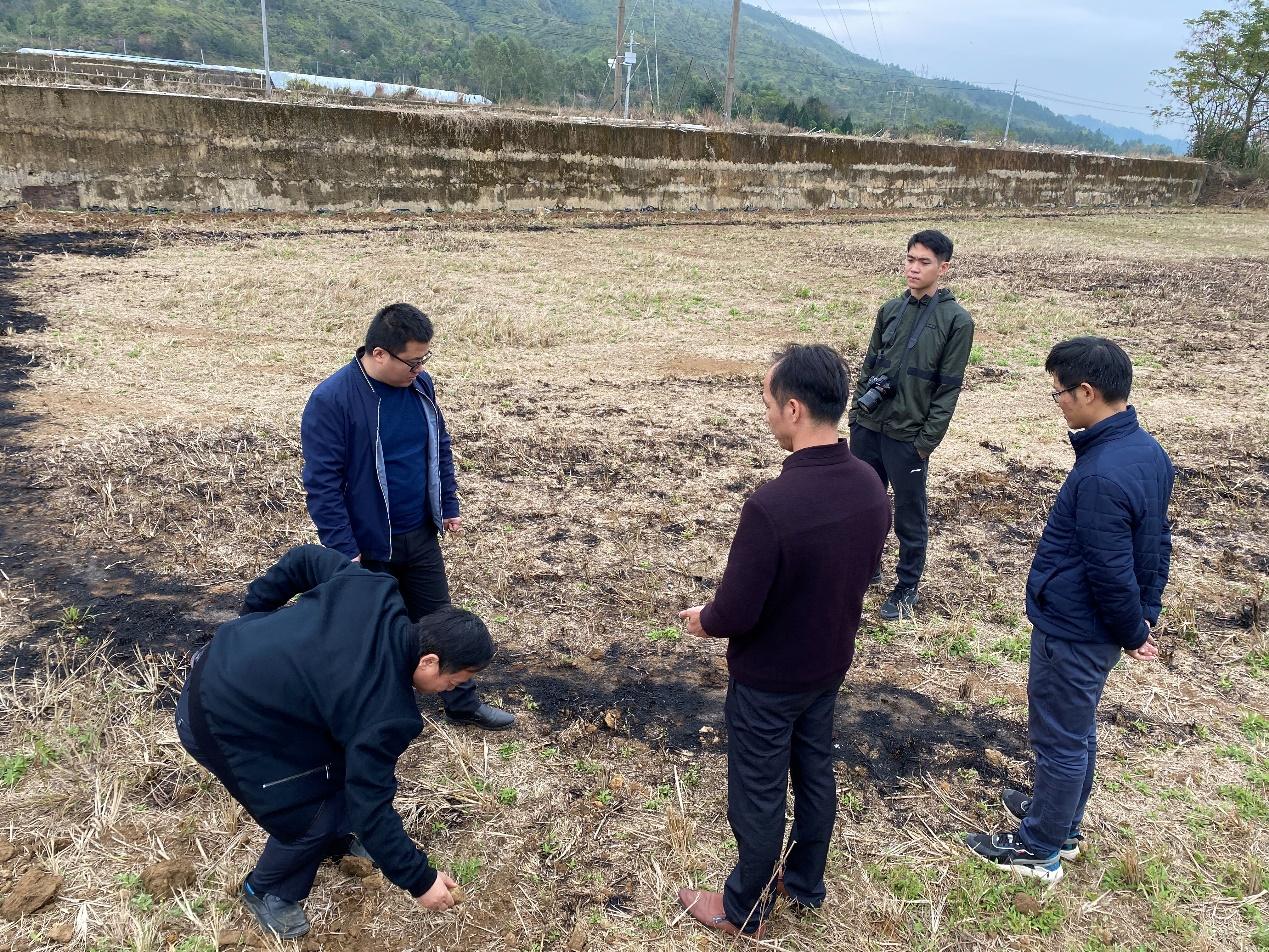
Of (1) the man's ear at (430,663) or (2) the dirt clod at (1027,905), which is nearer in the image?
(1) the man's ear at (430,663)

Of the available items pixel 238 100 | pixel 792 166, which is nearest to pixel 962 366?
pixel 238 100

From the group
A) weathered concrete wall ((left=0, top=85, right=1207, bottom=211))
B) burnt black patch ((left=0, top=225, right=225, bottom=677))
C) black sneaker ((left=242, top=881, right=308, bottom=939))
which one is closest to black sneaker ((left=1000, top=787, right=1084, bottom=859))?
black sneaker ((left=242, top=881, right=308, bottom=939))

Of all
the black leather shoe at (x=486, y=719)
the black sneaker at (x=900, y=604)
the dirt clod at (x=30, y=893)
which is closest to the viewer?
the dirt clod at (x=30, y=893)

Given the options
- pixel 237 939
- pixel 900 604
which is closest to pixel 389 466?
pixel 237 939

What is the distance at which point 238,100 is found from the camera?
15.2m

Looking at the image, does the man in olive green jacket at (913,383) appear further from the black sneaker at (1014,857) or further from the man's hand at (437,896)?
the man's hand at (437,896)

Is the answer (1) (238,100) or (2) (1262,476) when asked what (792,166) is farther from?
(2) (1262,476)

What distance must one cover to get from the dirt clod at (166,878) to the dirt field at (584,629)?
50 millimetres

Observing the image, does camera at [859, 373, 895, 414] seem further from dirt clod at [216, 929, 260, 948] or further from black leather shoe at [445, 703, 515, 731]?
dirt clod at [216, 929, 260, 948]

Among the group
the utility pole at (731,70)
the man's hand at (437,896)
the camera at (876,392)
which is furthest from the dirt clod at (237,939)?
the utility pole at (731,70)

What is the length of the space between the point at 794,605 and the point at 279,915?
1.90m

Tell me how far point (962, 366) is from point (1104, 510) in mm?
1859

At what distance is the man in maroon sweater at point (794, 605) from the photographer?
7.10 feet

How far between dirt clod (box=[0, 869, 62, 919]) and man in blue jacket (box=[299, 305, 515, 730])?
1.38m
